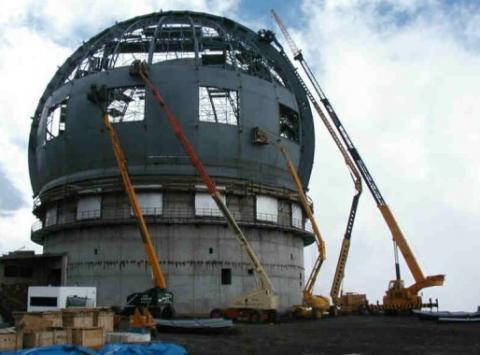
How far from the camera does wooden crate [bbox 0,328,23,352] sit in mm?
14875

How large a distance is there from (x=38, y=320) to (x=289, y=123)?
29802 mm

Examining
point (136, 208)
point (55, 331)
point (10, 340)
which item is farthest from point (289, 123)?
point (10, 340)

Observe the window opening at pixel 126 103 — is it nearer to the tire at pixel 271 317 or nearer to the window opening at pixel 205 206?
the window opening at pixel 205 206

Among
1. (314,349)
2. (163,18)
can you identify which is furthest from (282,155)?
(314,349)

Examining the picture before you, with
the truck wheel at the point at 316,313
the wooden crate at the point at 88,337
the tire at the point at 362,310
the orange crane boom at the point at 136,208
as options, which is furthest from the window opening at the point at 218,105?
the wooden crate at the point at 88,337

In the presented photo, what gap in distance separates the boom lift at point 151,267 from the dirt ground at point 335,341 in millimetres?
6877

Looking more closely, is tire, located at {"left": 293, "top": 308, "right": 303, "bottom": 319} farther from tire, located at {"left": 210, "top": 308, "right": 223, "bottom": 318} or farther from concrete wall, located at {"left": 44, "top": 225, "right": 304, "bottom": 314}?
tire, located at {"left": 210, "top": 308, "right": 223, "bottom": 318}

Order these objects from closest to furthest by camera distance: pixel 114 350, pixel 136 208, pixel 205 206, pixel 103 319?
pixel 114 350 → pixel 103 319 → pixel 136 208 → pixel 205 206

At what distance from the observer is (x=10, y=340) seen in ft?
49.3

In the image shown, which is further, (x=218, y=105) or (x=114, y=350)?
(x=218, y=105)

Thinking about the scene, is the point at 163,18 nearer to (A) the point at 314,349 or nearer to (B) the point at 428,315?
(B) the point at 428,315

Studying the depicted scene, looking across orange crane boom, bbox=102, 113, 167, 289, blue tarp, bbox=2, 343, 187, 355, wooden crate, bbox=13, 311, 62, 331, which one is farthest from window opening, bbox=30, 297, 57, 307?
blue tarp, bbox=2, 343, 187, 355

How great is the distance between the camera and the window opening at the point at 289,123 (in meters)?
43.5

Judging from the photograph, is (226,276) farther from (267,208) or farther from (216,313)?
(267,208)
